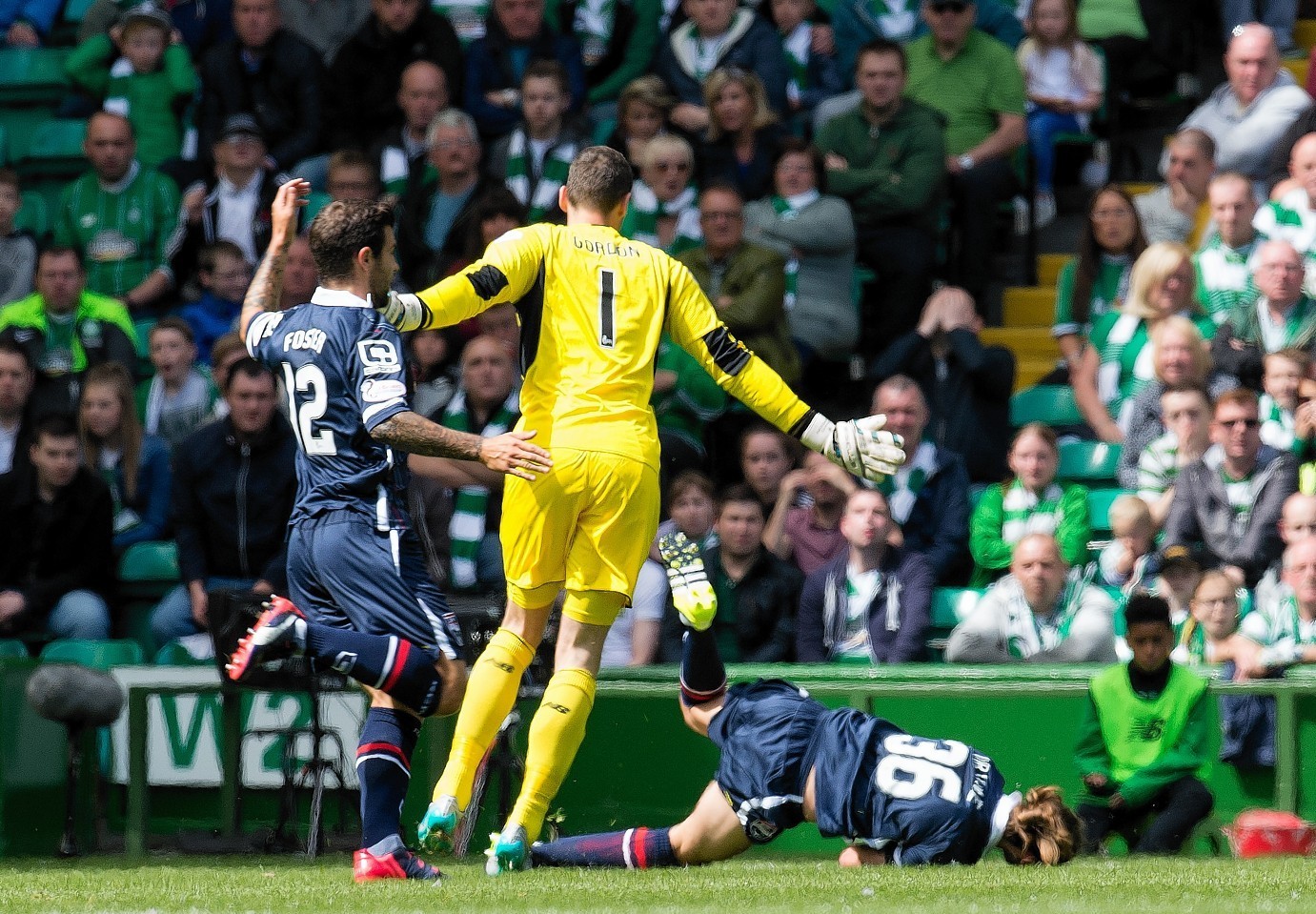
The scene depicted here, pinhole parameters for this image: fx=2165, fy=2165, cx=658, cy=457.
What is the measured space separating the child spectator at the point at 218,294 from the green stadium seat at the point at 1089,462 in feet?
16.1

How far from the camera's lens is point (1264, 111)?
39.0 feet

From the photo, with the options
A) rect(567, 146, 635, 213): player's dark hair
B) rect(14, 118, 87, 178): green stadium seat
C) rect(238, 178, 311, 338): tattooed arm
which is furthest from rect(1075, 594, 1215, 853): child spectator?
rect(14, 118, 87, 178): green stadium seat

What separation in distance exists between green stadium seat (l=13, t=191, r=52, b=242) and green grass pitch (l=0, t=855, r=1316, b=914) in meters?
7.30

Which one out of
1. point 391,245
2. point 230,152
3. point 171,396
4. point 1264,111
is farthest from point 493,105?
point 391,245

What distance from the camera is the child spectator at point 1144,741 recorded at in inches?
330

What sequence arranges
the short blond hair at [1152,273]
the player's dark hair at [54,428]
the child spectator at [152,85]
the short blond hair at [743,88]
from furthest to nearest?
the child spectator at [152,85] < the short blond hair at [743,88] < the player's dark hair at [54,428] < the short blond hair at [1152,273]

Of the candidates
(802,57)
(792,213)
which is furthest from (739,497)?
(802,57)

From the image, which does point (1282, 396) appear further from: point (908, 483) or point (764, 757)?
point (764, 757)

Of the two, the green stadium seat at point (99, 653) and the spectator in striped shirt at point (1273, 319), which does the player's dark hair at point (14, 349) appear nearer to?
the green stadium seat at point (99, 653)

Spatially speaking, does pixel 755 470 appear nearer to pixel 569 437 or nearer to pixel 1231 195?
pixel 1231 195

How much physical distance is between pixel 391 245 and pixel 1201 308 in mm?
5176

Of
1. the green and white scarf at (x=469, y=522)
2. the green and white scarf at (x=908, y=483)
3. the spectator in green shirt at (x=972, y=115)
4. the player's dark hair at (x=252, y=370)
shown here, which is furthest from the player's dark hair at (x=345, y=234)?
the spectator in green shirt at (x=972, y=115)

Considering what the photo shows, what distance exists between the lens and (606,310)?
7488 mm

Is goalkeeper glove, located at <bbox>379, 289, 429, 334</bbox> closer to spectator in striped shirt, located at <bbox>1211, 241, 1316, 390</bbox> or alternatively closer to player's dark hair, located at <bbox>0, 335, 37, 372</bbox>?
spectator in striped shirt, located at <bbox>1211, 241, 1316, 390</bbox>
